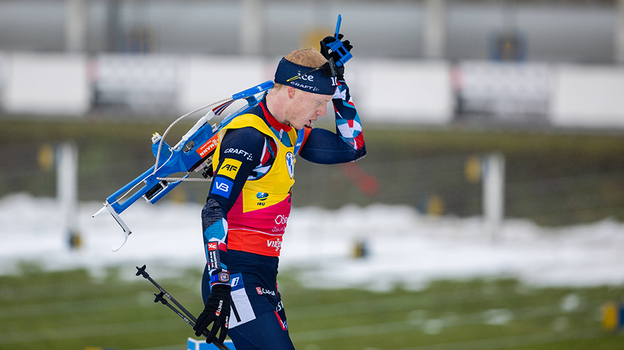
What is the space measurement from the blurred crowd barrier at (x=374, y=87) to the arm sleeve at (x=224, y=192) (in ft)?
42.0

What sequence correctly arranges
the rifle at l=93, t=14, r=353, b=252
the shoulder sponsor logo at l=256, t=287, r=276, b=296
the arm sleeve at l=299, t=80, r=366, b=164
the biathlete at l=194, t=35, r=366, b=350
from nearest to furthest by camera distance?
the biathlete at l=194, t=35, r=366, b=350, the shoulder sponsor logo at l=256, t=287, r=276, b=296, the rifle at l=93, t=14, r=353, b=252, the arm sleeve at l=299, t=80, r=366, b=164

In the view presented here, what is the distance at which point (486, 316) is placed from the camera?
30.7 ft

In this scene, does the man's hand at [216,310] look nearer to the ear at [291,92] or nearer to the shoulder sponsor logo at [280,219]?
the shoulder sponsor logo at [280,219]

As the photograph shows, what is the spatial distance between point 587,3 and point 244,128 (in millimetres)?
22563

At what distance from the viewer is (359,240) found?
13.9 meters

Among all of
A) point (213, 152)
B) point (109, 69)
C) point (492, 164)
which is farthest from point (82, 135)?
point (213, 152)

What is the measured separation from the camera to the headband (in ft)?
11.2

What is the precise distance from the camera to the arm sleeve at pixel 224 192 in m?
3.14

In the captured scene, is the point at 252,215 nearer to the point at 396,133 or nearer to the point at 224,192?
the point at 224,192

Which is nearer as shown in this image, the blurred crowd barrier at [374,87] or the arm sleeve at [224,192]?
the arm sleeve at [224,192]

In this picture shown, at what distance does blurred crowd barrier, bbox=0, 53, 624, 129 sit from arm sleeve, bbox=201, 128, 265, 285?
1280 cm

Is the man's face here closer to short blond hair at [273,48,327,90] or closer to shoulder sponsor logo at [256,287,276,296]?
short blond hair at [273,48,327,90]

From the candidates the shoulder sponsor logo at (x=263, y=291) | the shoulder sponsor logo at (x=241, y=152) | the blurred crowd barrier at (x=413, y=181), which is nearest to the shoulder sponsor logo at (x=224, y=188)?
the shoulder sponsor logo at (x=241, y=152)

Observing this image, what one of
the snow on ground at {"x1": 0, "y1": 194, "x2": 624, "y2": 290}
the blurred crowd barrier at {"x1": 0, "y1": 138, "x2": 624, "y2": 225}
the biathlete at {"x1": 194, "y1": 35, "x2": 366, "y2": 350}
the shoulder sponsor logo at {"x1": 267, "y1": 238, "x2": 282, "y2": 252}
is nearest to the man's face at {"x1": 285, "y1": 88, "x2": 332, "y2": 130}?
the biathlete at {"x1": 194, "y1": 35, "x2": 366, "y2": 350}
